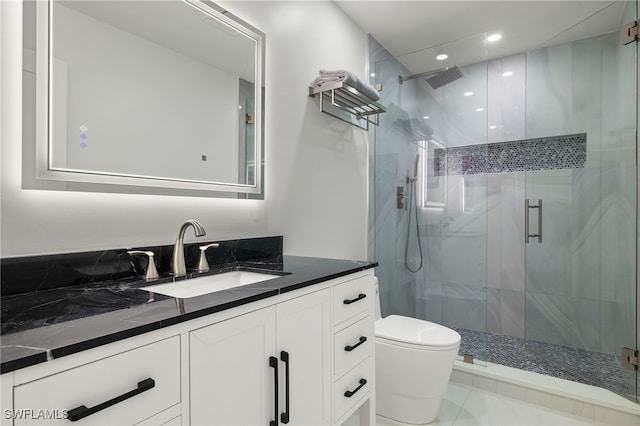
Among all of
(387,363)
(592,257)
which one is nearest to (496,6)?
(592,257)

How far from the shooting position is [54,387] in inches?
21.9

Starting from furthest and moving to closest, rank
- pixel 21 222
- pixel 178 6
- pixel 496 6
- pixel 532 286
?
1. pixel 532 286
2. pixel 496 6
3. pixel 178 6
4. pixel 21 222

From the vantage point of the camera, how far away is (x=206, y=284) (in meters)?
1.28

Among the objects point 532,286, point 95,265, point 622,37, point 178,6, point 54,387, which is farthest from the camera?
point 532,286

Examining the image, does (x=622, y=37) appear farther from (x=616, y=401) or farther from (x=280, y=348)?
(x=280, y=348)

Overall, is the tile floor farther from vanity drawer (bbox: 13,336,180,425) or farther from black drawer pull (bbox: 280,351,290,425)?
vanity drawer (bbox: 13,336,180,425)

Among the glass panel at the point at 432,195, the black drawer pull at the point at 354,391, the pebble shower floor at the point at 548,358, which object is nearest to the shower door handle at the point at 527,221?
the glass panel at the point at 432,195

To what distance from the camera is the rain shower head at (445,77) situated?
2.72 metres

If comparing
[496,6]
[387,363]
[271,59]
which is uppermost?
[496,6]

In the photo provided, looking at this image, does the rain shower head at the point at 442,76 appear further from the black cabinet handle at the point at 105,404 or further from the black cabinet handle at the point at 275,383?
the black cabinet handle at the point at 105,404

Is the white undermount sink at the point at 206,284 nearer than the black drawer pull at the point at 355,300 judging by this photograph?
Yes

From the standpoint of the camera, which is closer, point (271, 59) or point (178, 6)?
point (178, 6)

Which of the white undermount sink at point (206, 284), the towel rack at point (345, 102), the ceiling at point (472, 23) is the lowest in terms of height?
the white undermount sink at point (206, 284)

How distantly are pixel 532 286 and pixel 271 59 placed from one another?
269cm
